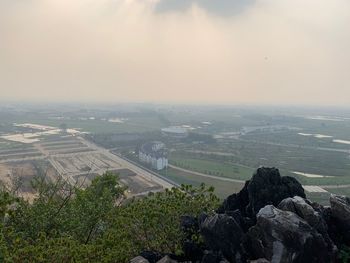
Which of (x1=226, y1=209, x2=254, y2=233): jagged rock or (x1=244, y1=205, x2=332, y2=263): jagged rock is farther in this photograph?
(x1=226, y1=209, x2=254, y2=233): jagged rock

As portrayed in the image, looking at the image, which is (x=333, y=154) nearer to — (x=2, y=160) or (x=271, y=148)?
(x=271, y=148)

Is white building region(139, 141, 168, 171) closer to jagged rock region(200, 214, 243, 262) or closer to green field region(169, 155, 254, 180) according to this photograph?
green field region(169, 155, 254, 180)

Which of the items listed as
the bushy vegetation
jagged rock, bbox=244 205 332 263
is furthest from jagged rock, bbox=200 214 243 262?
the bushy vegetation

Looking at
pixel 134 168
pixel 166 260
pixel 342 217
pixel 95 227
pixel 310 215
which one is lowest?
pixel 134 168

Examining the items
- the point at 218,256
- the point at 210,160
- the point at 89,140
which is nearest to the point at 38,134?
the point at 89,140

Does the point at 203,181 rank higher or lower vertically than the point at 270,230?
lower

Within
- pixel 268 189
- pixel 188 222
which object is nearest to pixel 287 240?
pixel 268 189

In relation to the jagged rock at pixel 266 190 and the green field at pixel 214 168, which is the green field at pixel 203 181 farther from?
the jagged rock at pixel 266 190

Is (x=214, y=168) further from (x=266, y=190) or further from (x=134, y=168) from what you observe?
(x=266, y=190)
